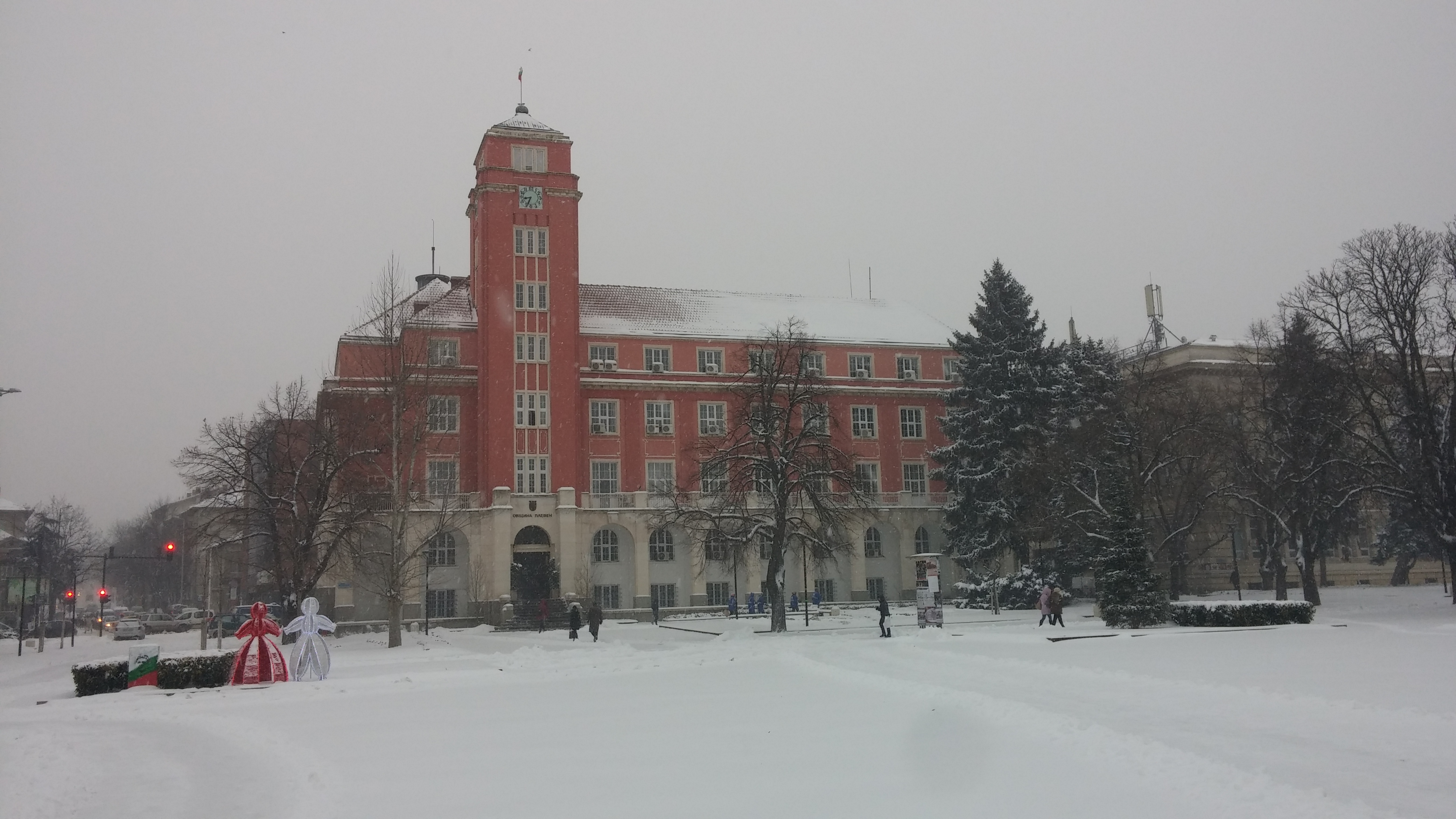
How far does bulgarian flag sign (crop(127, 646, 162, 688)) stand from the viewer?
2491cm

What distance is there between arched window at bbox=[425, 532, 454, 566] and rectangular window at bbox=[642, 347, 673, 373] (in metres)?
15.0

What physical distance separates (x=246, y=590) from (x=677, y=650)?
222 feet

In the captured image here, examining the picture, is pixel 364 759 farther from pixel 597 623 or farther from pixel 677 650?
pixel 597 623

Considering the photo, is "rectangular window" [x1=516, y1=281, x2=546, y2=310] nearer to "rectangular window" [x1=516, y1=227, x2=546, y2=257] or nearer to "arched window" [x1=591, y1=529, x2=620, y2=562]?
"rectangular window" [x1=516, y1=227, x2=546, y2=257]

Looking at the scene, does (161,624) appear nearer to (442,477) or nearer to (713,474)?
(442,477)

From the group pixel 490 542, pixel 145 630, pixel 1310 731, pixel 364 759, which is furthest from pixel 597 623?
pixel 145 630

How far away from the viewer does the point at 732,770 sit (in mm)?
12891

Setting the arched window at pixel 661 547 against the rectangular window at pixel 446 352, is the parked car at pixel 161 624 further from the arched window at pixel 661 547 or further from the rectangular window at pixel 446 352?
the arched window at pixel 661 547

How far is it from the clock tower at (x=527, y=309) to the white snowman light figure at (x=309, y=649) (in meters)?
30.8

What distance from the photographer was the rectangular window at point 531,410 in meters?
57.7

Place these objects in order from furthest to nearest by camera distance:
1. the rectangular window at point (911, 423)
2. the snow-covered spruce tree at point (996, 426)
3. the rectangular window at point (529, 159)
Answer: the rectangular window at point (911, 423), the rectangular window at point (529, 159), the snow-covered spruce tree at point (996, 426)

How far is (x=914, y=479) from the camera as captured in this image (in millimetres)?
66688

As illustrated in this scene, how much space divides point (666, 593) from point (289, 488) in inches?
936

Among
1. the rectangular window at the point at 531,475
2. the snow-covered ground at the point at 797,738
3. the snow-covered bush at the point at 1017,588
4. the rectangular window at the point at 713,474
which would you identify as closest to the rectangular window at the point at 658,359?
the rectangular window at the point at 531,475
